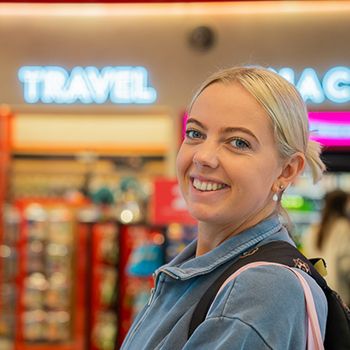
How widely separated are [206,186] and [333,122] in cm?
526

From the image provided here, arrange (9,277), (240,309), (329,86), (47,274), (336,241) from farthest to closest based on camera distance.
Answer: (47,274) → (9,277) → (329,86) → (336,241) → (240,309)

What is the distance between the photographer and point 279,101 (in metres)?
1.54

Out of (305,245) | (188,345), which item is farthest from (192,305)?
(305,245)

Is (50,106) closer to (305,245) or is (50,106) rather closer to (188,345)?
(305,245)

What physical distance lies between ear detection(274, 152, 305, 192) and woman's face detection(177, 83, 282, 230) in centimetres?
2

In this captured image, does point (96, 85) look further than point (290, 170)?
Yes

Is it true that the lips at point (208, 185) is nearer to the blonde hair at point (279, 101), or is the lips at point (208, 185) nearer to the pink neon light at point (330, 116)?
the blonde hair at point (279, 101)

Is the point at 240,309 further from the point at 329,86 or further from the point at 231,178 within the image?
the point at 329,86

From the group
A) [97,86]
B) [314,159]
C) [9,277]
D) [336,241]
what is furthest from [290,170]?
[9,277]

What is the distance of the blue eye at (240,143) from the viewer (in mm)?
1526

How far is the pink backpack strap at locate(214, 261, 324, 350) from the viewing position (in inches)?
55.4

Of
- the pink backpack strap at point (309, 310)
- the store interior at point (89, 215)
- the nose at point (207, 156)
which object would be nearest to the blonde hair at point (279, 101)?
the nose at point (207, 156)

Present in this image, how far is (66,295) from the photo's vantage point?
939 cm

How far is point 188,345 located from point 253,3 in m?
5.46
